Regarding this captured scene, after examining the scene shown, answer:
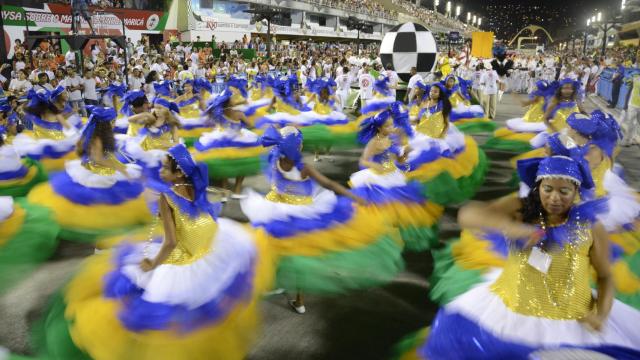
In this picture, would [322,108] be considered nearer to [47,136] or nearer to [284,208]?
[47,136]

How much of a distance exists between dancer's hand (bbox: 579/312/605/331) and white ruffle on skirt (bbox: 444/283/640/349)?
2cm

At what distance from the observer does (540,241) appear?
263cm

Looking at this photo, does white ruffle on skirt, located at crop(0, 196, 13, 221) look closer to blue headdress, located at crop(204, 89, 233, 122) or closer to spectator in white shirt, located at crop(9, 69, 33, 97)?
blue headdress, located at crop(204, 89, 233, 122)

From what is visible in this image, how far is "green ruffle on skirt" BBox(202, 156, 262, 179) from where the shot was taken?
728 cm

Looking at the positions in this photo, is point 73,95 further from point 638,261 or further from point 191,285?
point 638,261

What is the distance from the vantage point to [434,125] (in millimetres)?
7566

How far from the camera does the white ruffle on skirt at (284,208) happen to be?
4.45 m

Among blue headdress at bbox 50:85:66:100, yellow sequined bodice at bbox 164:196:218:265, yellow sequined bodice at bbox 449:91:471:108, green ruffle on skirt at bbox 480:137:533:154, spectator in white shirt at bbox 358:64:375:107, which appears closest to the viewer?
yellow sequined bodice at bbox 164:196:218:265

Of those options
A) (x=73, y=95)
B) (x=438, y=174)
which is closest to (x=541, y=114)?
(x=438, y=174)

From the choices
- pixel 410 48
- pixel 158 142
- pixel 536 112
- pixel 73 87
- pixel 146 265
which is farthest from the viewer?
pixel 73 87

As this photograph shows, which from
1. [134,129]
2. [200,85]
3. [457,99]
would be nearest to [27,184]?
[134,129]

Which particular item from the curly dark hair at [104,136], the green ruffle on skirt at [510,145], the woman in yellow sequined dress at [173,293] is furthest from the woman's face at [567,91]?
the curly dark hair at [104,136]

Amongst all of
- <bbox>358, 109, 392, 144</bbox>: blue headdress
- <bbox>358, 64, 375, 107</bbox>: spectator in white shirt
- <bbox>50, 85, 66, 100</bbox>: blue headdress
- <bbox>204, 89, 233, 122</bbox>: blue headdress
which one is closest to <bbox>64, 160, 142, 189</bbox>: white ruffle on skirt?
<bbox>204, 89, 233, 122</bbox>: blue headdress

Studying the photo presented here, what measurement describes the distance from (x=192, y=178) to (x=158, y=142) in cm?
382
